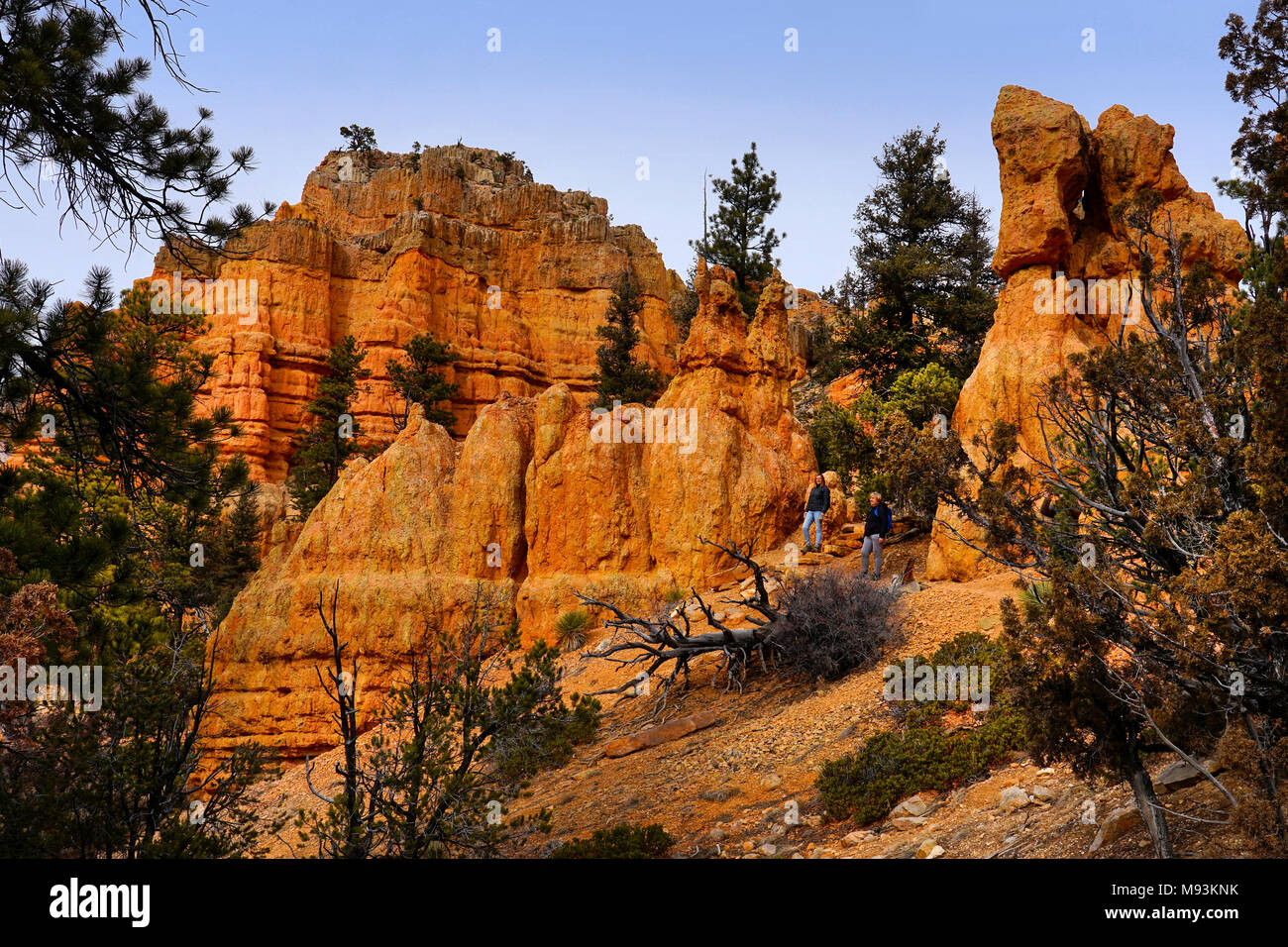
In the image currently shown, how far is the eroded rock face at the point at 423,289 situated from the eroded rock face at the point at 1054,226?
1095 inches

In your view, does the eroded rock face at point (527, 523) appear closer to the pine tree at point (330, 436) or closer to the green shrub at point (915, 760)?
the green shrub at point (915, 760)

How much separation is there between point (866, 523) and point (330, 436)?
26104mm

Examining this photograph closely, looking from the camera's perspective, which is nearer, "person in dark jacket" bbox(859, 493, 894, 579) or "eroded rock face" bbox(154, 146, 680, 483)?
"person in dark jacket" bbox(859, 493, 894, 579)

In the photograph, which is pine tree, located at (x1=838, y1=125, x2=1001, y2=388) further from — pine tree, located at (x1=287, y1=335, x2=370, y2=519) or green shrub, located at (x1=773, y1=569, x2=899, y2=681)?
pine tree, located at (x1=287, y1=335, x2=370, y2=519)

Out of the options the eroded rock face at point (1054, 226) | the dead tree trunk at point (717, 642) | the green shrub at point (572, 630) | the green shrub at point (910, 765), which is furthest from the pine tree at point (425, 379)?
the green shrub at point (910, 765)

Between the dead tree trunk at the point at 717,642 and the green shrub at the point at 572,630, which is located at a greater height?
the dead tree trunk at the point at 717,642

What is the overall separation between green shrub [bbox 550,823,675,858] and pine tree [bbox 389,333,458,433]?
2994 centimetres

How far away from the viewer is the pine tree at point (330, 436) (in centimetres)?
3494

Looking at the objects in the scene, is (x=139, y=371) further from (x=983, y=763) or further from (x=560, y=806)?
(x=983, y=763)

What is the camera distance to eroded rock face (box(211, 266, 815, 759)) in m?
21.9

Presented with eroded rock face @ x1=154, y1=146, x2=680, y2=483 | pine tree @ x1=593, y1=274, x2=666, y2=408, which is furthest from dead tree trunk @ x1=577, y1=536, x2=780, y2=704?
eroded rock face @ x1=154, y1=146, x2=680, y2=483

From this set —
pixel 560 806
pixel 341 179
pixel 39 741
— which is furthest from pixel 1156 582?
pixel 341 179

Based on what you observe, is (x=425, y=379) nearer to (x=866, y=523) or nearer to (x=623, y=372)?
(x=623, y=372)

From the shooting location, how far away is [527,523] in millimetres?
23203
